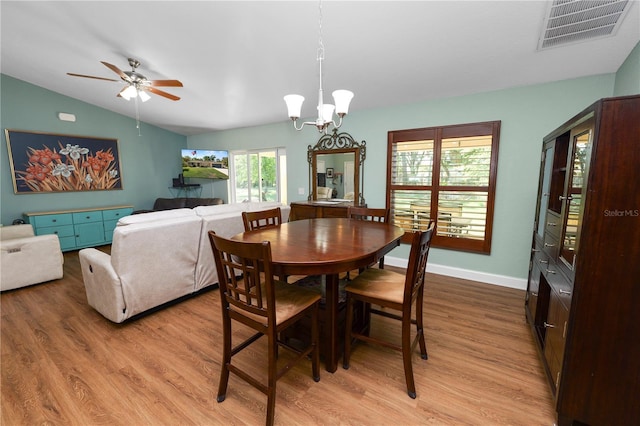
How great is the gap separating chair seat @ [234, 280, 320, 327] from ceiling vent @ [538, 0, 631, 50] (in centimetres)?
245

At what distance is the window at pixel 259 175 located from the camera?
16.7ft

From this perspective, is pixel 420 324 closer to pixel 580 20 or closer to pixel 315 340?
pixel 315 340

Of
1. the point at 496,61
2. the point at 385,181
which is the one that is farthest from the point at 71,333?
the point at 496,61

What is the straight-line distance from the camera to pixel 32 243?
3152 millimetres

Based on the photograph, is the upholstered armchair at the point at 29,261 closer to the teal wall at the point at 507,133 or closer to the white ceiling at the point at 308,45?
the white ceiling at the point at 308,45

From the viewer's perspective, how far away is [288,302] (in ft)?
5.19

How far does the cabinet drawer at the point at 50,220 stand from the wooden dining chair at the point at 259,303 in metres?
4.89

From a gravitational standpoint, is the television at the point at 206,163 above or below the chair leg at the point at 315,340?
above

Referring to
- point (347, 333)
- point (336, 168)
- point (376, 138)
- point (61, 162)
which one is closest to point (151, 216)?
point (347, 333)

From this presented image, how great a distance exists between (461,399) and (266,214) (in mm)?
1940

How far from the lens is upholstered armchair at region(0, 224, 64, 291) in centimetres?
301

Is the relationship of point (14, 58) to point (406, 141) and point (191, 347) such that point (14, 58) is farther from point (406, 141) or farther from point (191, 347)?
point (406, 141)

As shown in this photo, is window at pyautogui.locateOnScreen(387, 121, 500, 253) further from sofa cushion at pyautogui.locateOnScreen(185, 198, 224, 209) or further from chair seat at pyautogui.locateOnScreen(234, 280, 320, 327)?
sofa cushion at pyautogui.locateOnScreen(185, 198, 224, 209)

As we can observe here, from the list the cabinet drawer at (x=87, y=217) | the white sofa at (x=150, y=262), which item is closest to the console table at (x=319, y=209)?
the white sofa at (x=150, y=262)
